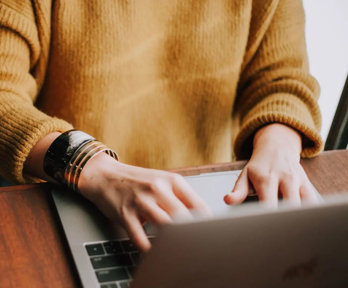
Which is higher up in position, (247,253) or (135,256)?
(247,253)

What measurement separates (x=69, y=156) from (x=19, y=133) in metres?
0.09

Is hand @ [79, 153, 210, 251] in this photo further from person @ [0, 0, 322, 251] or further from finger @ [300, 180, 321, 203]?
finger @ [300, 180, 321, 203]

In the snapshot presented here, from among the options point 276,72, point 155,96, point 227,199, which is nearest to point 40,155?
point 227,199

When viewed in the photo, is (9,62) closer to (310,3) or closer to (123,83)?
(123,83)

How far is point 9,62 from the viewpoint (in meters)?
0.68

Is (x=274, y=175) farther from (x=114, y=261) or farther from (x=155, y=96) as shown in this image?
(x=155, y=96)

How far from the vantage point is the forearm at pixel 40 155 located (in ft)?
1.90

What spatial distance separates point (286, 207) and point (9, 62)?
0.56 m

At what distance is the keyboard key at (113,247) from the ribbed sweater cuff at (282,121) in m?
0.35

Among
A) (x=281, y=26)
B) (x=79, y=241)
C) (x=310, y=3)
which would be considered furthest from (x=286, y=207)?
(x=310, y=3)

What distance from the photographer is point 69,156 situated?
1.83 feet

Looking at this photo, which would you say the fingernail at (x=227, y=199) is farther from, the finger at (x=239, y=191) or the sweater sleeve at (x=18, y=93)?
the sweater sleeve at (x=18, y=93)

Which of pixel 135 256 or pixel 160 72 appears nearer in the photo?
pixel 135 256

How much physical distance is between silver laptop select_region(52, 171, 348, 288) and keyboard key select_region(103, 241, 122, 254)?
2 cm
